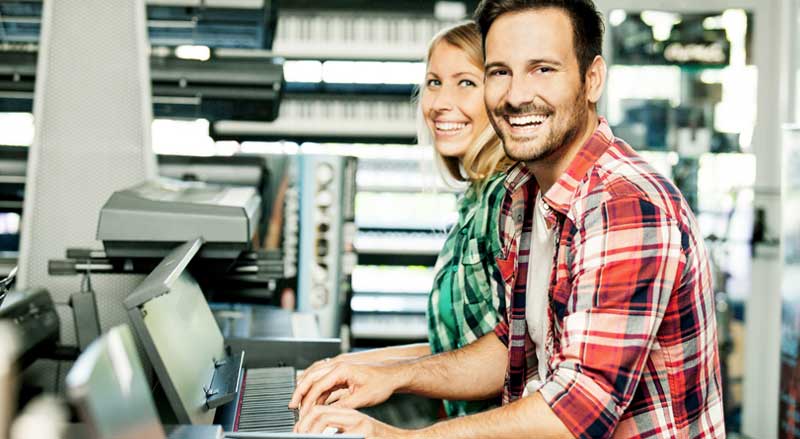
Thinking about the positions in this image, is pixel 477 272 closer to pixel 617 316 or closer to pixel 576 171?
pixel 576 171

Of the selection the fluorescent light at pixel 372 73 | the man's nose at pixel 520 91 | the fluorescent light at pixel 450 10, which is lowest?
the man's nose at pixel 520 91

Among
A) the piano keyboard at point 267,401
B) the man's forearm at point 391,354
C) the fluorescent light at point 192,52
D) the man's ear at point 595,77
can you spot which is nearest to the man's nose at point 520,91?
the man's ear at point 595,77

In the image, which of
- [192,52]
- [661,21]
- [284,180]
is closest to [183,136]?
[192,52]

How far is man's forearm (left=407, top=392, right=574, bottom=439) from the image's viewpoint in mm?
1351

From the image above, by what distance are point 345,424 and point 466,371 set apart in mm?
581

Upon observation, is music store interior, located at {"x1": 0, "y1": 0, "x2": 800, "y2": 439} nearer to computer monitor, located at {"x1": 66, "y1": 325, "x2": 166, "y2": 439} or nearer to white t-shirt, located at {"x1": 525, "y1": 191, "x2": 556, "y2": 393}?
computer monitor, located at {"x1": 66, "y1": 325, "x2": 166, "y2": 439}

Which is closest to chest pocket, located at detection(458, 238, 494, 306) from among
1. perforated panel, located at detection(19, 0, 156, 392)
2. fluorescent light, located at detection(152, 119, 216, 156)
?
perforated panel, located at detection(19, 0, 156, 392)

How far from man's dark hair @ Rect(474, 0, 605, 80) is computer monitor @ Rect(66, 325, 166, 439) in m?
0.91

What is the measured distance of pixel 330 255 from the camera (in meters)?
4.48

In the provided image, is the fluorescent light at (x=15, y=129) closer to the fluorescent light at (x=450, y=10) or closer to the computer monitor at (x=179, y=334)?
the fluorescent light at (x=450, y=10)

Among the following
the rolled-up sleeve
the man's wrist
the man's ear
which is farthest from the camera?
the man's wrist

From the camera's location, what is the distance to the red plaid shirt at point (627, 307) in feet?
4.40

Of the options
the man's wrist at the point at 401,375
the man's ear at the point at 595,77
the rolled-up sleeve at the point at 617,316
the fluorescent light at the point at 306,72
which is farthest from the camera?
the fluorescent light at the point at 306,72

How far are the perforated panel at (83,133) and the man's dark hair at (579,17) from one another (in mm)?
1321
